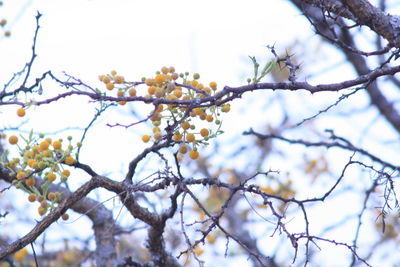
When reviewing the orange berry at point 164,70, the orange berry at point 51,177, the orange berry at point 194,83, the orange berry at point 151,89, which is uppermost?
the orange berry at point 194,83

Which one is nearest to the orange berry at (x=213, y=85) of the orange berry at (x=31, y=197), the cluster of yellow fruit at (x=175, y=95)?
the cluster of yellow fruit at (x=175, y=95)

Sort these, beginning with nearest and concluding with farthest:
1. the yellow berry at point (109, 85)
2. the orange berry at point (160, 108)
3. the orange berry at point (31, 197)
A: the orange berry at point (160, 108) → the yellow berry at point (109, 85) → the orange berry at point (31, 197)

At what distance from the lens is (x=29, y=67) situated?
10.1 feet

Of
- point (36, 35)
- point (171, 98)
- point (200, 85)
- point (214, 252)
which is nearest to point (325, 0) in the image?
point (200, 85)

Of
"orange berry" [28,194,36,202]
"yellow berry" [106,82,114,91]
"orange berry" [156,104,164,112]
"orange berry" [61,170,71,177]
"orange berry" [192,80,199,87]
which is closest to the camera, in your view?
"orange berry" [156,104,164,112]

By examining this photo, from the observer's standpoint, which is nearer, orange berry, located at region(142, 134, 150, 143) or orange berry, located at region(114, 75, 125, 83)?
orange berry, located at region(114, 75, 125, 83)

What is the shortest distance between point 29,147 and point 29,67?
637 mm

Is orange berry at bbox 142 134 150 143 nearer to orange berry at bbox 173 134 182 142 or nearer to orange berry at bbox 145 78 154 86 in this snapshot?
orange berry at bbox 173 134 182 142

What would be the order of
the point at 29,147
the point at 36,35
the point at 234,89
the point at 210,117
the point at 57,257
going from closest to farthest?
the point at 234,89, the point at 210,117, the point at 29,147, the point at 36,35, the point at 57,257

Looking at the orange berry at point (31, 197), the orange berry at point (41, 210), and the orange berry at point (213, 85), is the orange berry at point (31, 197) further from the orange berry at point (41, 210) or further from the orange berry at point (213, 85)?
the orange berry at point (213, 85)

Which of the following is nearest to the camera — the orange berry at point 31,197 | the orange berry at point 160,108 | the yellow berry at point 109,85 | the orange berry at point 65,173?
the orange berry at point 160,108

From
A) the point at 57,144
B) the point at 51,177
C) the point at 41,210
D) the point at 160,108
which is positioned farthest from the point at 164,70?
the point at 41,210

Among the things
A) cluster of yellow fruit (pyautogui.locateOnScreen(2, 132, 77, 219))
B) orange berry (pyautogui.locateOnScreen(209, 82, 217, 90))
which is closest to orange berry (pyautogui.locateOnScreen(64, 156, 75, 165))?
cluster of yellow fruit (pyautogui.locateOnScreen(2, 132, 77, 219))

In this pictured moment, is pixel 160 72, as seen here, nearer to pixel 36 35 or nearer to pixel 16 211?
pixel 36 35
